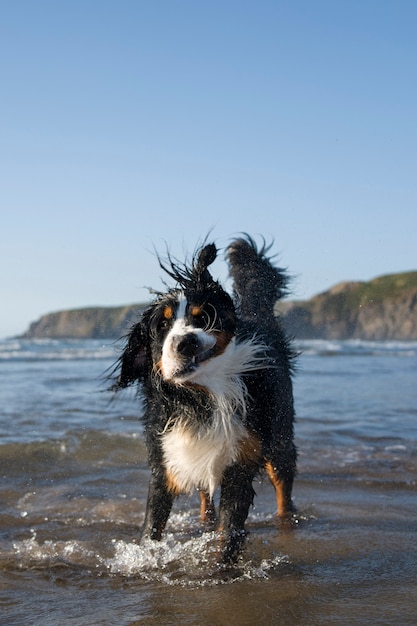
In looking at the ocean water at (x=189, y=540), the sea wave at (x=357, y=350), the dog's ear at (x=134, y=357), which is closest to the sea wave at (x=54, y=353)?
the sea wave at (x=357, y=350)

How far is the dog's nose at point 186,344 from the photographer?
3762mm

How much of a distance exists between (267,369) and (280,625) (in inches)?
62.5

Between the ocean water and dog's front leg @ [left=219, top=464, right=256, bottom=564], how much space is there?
13 centimetres

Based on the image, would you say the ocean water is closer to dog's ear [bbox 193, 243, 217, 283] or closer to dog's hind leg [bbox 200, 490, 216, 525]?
dog's hind leg [bbox 200, 490, 216, 525]

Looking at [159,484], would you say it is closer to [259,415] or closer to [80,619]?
[259,415]

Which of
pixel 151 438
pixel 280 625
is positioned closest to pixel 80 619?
pixel 280 625

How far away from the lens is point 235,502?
4195 mm

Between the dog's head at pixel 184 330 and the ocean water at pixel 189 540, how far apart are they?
0.32 metres

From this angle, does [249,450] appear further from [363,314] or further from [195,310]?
[363,314]

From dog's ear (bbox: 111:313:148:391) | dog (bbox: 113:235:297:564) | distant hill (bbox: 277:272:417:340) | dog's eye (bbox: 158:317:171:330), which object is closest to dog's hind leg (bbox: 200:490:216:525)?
dog (bbox: 113:235:297:564)

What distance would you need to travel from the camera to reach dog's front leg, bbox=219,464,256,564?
13.7ft

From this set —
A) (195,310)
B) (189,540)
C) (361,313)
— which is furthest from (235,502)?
(361,313)

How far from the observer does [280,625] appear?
3.27 m

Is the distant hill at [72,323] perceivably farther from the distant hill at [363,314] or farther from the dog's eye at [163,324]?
the dog's eye at [163,324]
